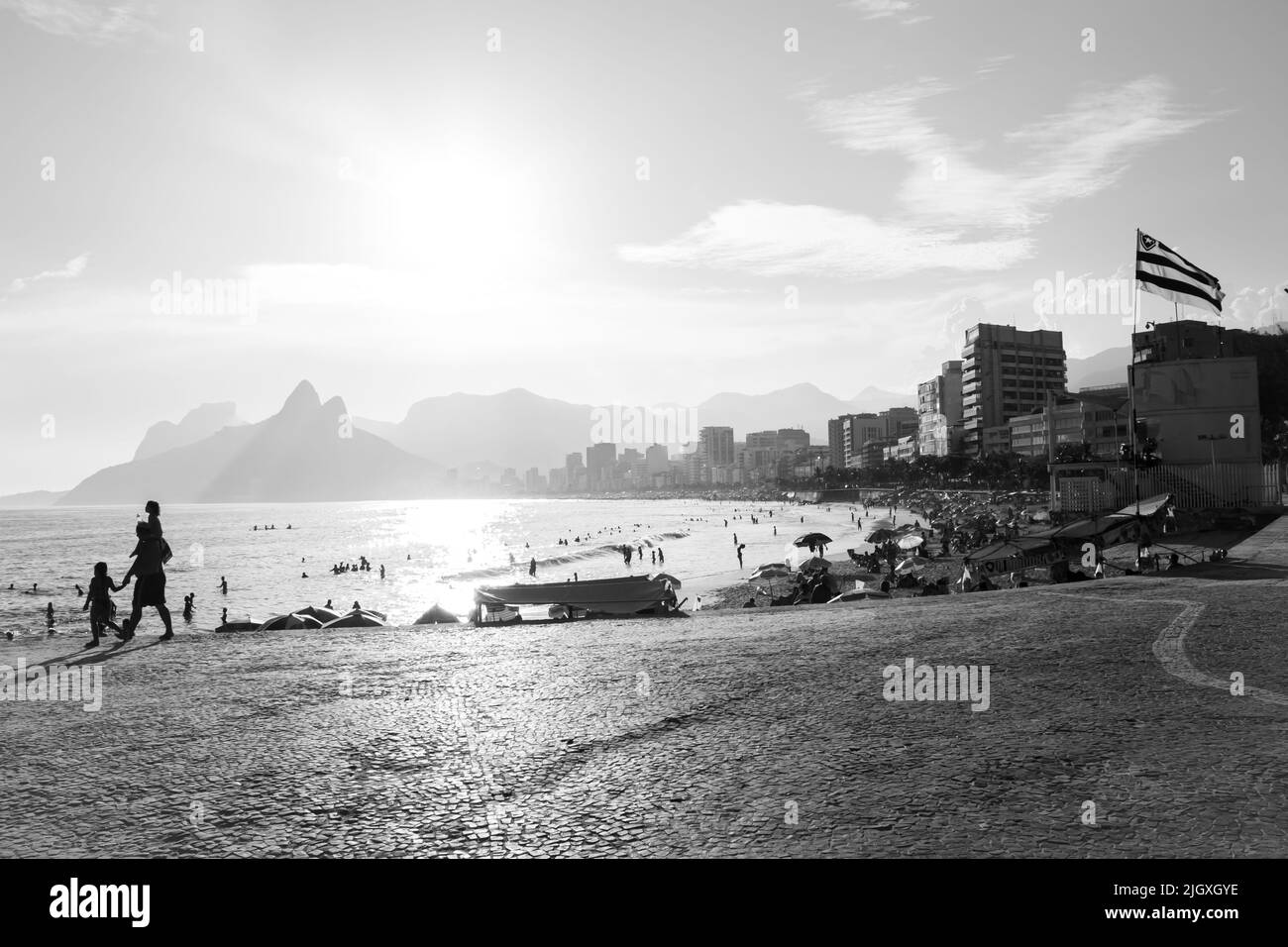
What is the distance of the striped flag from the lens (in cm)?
2547

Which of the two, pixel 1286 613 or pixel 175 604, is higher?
pixel 1286 613

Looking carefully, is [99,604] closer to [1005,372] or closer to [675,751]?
[675,751]

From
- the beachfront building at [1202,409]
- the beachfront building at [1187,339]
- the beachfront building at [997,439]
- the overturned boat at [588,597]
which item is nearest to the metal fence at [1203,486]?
the beachfront building at [1202,409]

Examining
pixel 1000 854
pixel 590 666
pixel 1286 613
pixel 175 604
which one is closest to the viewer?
pixel 1000 854

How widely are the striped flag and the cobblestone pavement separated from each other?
63.6 ft

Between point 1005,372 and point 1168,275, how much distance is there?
15793cm

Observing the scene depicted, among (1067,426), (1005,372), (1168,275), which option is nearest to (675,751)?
(1168,275)

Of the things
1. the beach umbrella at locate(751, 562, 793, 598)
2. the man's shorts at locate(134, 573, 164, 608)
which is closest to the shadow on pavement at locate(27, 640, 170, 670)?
the man's shorts at locate(134, 573, 164, 608)

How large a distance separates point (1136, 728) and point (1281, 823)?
1915mm

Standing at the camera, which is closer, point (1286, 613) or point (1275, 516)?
point (1286, 613)

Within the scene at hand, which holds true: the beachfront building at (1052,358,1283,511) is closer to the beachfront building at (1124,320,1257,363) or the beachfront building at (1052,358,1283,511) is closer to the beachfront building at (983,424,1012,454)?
the beachfront building at (1124,320,1257,363)

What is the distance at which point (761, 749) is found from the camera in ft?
19.4
